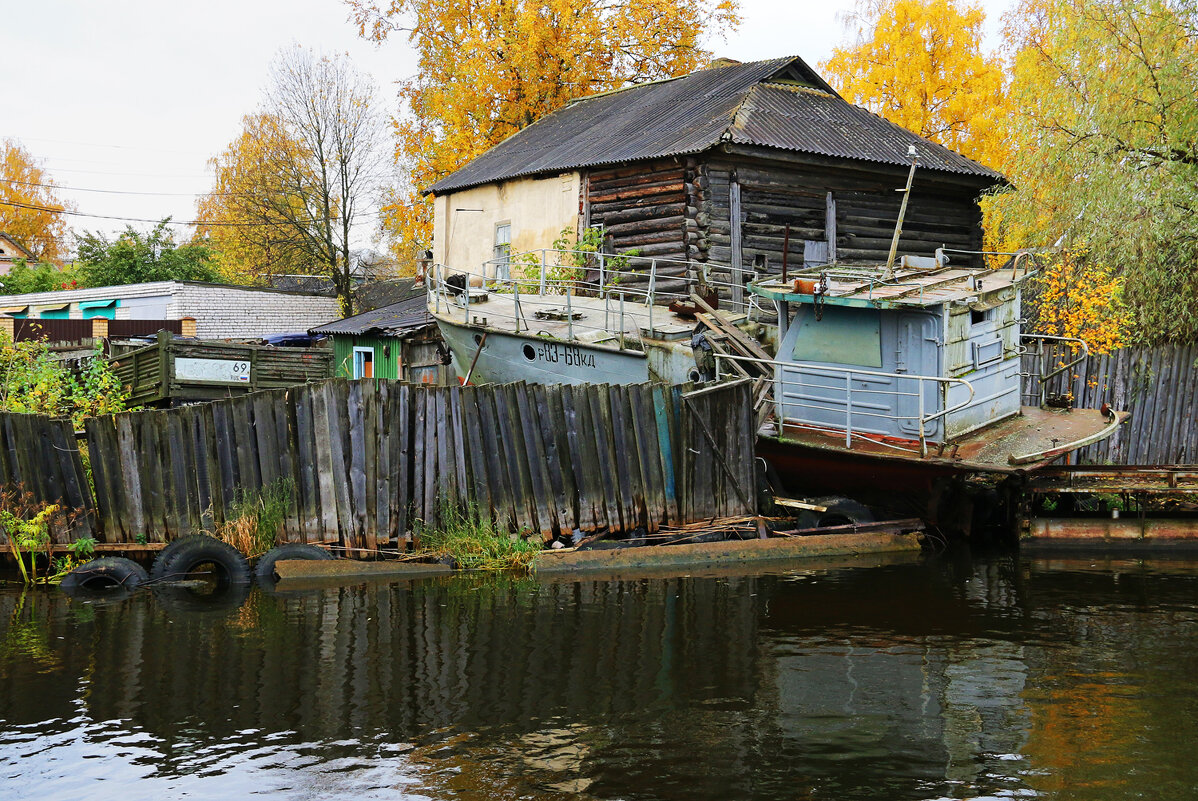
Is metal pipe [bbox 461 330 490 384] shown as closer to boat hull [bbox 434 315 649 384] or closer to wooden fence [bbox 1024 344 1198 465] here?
boat hull [bbox 434 315 649 384]

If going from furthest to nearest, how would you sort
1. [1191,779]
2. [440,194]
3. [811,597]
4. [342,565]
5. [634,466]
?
[440,194] → [634,466] → [342,565] → [811,597] → [1191,779]

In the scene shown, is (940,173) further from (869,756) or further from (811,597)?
(869,756)

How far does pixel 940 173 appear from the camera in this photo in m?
23.6

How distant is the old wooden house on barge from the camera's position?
21.5m

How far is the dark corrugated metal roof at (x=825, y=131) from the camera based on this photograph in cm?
2162

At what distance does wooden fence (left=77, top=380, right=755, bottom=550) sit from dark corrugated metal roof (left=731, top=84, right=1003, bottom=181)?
28.7 feet

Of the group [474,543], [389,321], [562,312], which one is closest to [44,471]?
[474,543]

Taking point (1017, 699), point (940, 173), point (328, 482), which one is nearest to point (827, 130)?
point (940, 173)

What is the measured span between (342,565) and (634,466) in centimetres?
391

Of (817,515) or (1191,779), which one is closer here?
(1191,779)

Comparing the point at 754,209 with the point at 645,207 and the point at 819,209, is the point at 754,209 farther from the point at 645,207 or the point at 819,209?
the point at 645,207

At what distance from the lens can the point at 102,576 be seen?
1252 cm

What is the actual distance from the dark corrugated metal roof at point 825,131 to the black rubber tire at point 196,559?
498 inches

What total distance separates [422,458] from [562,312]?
5.79 m
